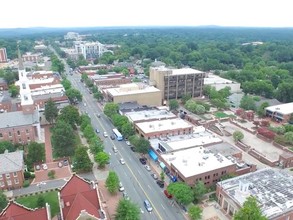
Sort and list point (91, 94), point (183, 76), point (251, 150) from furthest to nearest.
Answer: point (91, 94) < point (183, 76) < point (251, 150)

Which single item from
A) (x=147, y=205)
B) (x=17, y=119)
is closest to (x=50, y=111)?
(x=17, y=119)

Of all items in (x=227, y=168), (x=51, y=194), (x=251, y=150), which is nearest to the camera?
(x=51, y=194)

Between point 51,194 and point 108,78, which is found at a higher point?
point 108,78

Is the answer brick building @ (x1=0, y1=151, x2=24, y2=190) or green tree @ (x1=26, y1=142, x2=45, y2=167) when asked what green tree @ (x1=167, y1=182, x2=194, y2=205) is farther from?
green tree @ (x1=26, y1=142, x2=45, y2=167)

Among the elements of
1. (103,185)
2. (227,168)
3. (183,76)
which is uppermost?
(183,76)

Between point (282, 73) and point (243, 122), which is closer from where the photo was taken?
point (243, 122)

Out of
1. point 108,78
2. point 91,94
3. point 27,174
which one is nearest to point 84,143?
point 27,174

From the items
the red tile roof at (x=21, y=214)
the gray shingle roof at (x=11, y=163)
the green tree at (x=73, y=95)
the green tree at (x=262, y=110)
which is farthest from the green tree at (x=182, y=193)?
the green tree at (x=73, y=95)

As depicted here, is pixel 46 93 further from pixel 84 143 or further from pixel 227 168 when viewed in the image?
pixel 227 168
